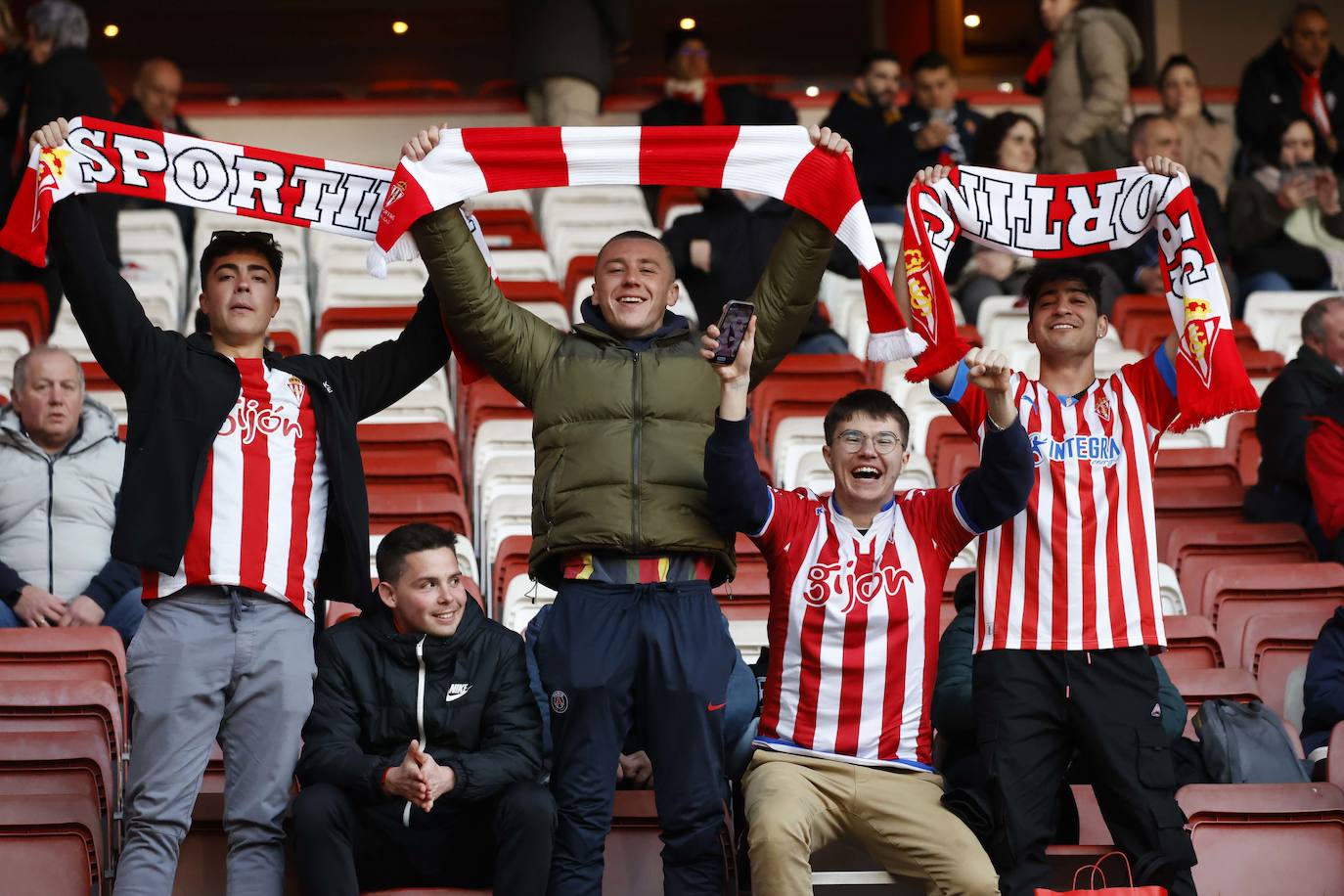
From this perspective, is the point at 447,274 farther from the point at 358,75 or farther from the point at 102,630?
the point at 358,75

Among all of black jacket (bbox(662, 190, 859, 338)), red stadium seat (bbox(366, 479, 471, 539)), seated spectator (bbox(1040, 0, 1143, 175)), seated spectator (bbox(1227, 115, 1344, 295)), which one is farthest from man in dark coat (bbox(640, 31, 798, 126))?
red stadium seat (bbox(366, 479, 471, 539))

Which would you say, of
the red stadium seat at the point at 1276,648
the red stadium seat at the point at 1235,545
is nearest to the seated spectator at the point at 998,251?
the red stadium seat at the point at 1235,545

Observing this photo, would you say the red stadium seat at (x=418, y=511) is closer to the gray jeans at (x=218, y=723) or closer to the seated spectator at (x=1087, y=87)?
the gray jeans at (x=218, y=723)

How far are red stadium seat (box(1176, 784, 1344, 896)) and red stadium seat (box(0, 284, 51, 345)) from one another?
5083mm

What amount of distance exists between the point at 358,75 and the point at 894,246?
27.4 ft

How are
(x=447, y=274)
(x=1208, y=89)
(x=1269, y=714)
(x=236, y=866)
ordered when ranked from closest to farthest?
(x=236, y=866) → (x=447, y=274) → (x=1269, y=714) → (x=1208, y=89)

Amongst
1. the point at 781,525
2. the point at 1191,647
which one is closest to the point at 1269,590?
the point at 1191,647

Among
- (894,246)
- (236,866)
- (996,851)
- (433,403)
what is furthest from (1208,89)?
(236,866)

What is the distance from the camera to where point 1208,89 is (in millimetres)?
11719

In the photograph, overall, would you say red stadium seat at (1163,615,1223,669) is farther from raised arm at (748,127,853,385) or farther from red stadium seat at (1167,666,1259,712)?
raised arm at (748,127,853,385)

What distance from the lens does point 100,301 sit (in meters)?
4.03

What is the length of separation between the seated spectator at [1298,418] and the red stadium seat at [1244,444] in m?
0.55

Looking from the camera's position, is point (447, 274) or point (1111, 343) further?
point (1111, 343)

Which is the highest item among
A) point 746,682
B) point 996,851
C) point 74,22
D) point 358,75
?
point 358,75
